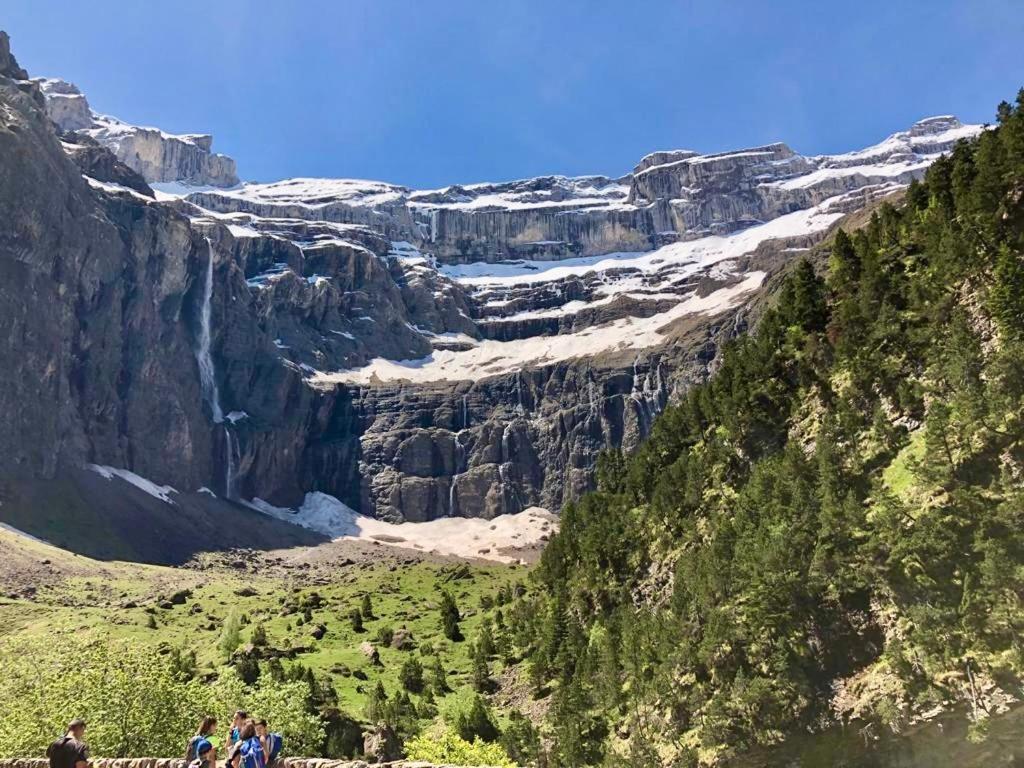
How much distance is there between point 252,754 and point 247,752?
168 millimetres

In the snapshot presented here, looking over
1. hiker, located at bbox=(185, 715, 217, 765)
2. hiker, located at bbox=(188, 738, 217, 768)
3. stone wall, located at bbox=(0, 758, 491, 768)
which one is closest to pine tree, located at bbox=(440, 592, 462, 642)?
stone wall, located at bbox=(0, 758, 491, 768)

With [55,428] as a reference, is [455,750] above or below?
below

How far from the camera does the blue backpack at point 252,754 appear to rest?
2122cm

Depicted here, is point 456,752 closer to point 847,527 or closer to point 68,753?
point 847,527

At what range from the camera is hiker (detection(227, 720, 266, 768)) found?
2123cm

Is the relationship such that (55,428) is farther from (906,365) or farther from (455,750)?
(906,365)

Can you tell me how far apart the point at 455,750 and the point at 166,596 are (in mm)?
83644

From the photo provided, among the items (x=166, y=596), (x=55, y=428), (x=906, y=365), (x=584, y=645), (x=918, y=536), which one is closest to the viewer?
(x=918, y=536)

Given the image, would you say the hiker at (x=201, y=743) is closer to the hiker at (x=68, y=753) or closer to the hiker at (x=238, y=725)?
the hiker at (x=238, y=725)

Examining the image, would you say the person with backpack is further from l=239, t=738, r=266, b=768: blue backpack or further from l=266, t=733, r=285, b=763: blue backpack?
l=239, t=738, r=266, b=768: blue backpack

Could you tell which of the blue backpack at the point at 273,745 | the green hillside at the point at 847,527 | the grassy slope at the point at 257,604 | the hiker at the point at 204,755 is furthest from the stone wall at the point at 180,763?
the grassy slope at the point at 257,604

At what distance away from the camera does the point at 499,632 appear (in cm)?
8919

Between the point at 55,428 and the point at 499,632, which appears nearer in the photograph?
the point at 499,632

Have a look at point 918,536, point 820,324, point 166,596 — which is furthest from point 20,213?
point 918,536
